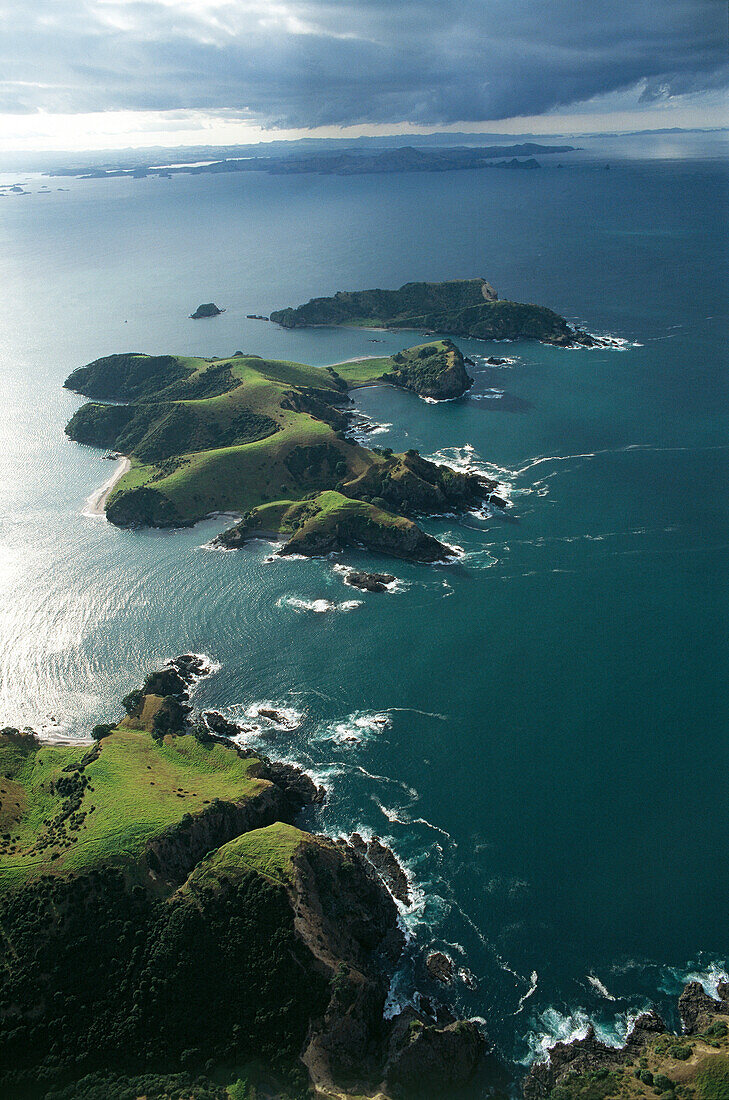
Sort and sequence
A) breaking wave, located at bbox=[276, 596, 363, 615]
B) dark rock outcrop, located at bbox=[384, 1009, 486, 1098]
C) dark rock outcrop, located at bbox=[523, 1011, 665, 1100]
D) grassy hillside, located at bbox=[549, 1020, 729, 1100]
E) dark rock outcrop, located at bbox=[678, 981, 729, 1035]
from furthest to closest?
breaking wave, located at bbox=[276, 596, 363, 615], dark rock outcrop, located at bbox=[678, 981, 729, 1035], dark rock outcrop, located at bbox=[523, 1011, 665, 1100], dark rock outcrop, located at bbox=[384, 1009, 486, 1098], grassy hillside, located at bbox=[549, 1020, 729, 1100]

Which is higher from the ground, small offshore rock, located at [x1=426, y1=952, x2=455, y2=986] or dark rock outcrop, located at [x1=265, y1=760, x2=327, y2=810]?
dark rock outcrop, located at [x1=265, y1=760, x2=327, y2=810]

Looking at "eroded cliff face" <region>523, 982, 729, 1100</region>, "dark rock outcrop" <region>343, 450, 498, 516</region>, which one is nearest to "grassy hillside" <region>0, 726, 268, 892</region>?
"eroded cliff face" <region>523, 982, 729, 1100</region>

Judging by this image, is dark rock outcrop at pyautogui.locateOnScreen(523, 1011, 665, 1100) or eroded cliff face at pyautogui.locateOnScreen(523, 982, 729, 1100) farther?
dark rock outcrop at pyautogui.locateOnScreen(523, 1011, 665, 1100)

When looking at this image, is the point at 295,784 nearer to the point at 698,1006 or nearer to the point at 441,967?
the point at 441,967

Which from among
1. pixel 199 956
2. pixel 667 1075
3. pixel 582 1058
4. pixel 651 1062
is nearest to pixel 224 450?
pixel 199 956

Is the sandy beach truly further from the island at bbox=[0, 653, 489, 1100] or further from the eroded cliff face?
the eroded cliff face

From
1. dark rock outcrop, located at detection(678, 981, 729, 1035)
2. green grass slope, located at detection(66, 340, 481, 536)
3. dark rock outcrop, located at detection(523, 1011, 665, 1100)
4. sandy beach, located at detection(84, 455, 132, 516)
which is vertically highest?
green grass slope, located at detection(66, 340, 481, 536)

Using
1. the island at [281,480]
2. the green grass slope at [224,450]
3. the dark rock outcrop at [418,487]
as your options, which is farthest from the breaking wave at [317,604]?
the green grass slope at [224,450]
